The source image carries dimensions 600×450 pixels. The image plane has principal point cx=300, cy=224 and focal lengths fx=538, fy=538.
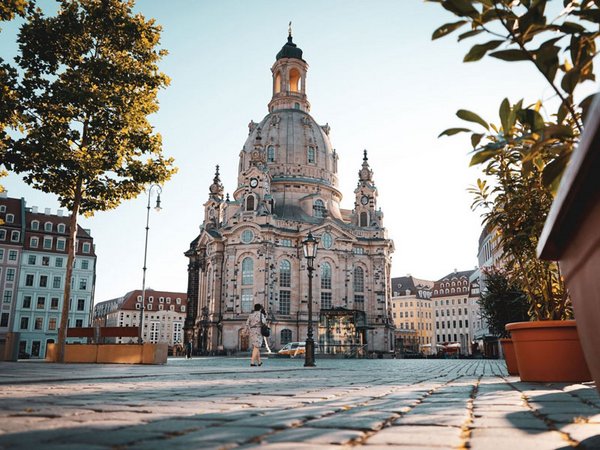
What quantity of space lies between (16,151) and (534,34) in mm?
16250

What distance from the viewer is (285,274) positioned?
6475 cm

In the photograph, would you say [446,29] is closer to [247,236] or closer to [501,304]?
[501,304]

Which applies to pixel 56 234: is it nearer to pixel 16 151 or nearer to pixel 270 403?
pixel 16 151

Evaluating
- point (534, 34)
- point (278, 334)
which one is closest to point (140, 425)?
point (534, 34)

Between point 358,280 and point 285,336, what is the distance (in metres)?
13.4

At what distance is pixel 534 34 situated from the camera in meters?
2.47

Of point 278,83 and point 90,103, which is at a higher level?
point 278,83

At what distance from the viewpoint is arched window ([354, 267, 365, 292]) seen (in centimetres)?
6971

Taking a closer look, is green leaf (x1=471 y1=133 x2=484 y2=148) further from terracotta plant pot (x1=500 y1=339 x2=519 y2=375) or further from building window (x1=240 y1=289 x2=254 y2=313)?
building window (x1=240 y1=289 x2=254 y2=313)

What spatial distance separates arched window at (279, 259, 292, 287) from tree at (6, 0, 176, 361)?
4521 centimetres

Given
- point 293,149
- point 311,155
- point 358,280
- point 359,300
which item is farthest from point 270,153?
point 359,300

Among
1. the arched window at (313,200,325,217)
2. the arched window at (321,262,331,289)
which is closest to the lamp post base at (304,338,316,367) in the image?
the arched window at (321,262,331,289)

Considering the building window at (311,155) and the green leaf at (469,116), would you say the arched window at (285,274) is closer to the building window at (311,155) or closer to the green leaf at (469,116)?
the building window at (311,155)

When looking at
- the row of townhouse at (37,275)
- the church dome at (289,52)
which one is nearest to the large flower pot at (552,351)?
the row of townhouse at (37,275)
